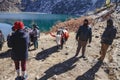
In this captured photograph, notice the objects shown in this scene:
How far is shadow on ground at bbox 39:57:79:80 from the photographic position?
633 inches

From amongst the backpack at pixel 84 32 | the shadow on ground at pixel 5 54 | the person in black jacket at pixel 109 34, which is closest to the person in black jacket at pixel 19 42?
the backpack at pixel 84 32

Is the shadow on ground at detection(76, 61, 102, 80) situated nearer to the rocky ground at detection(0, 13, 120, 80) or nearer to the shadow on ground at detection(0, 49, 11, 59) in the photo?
the rocky ground at detection(0, 13, 120, 80)

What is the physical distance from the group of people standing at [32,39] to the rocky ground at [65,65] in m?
0.65

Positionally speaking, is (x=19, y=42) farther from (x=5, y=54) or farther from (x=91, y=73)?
(x=5, y=54)

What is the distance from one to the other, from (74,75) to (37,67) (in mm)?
2207

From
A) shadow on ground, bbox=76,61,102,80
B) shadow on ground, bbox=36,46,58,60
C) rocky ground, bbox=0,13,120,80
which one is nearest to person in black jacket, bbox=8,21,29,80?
rocky ground, bbox=0,13,120,80

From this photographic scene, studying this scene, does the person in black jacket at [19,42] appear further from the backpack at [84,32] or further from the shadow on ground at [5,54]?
the shadow on ground at [5,54]

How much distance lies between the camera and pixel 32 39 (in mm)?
22078

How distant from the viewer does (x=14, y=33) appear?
13.5m

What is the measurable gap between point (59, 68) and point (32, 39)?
554 centimetres

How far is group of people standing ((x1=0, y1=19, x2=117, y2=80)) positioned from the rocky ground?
2.14 ft

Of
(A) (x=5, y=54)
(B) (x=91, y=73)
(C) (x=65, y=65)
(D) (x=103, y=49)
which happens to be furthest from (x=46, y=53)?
(B) (x=91, y=73)

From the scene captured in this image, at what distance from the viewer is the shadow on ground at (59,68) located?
1608cm

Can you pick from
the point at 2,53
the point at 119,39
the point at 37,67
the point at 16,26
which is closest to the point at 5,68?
the point at 37,67
